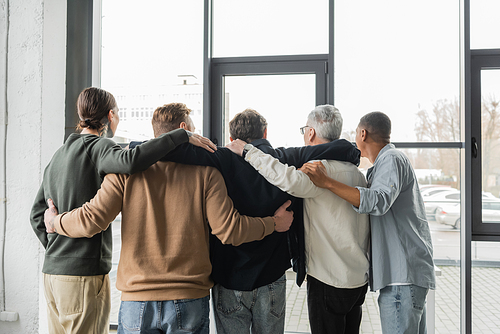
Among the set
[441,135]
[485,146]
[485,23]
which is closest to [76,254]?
[441,135]

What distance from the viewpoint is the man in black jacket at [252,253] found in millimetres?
1502

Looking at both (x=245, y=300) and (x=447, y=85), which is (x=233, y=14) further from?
(x=245, y=300)

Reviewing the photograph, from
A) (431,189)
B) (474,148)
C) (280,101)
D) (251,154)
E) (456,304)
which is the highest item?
(280,101)

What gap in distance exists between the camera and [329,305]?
1.61 meters

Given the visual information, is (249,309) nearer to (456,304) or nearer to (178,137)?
(178,137)

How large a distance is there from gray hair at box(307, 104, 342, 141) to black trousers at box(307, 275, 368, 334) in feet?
2.30

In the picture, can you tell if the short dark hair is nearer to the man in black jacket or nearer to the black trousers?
the man in black jacket

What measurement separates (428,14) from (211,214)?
231 centimetres

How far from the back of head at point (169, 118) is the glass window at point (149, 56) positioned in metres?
1.21

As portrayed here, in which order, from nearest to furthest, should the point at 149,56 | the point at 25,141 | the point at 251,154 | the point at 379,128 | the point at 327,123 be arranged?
the point at 251,154 → the point at 327,123 → the point at 379,128 → the point at 25,141 → the point at 149,56

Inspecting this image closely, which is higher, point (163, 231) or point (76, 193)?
point (76, 193)

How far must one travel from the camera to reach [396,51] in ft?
8.46

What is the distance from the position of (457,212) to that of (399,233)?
3.78 ft

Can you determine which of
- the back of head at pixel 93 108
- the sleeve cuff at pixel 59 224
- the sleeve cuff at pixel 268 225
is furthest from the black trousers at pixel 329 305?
the back of head at pixel 93 108
